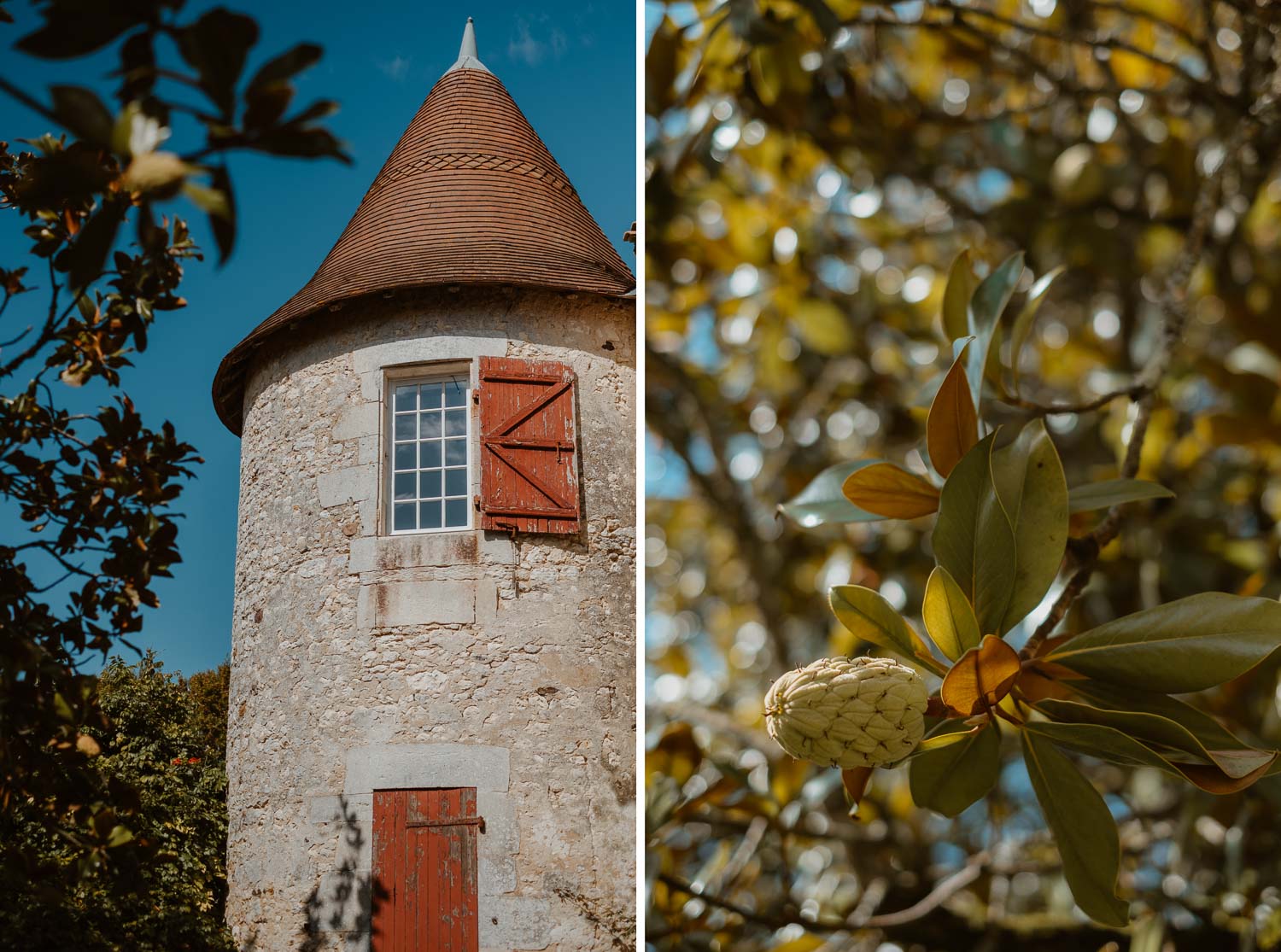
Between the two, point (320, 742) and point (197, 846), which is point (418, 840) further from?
point (197, 846)

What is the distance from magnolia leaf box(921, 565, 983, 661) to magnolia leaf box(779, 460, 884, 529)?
187mm

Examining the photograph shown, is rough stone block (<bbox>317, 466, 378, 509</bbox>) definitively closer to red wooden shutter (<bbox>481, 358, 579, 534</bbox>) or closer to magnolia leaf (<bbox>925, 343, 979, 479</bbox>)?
red wooden shutter (<bbox>481, 358, 579, 534</bbox>)

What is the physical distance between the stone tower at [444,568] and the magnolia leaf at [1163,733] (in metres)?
1.71

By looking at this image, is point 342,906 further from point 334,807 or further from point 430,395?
point 430,395

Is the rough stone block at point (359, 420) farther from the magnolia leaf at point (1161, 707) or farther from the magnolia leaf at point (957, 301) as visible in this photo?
the magnolia leaf at point (1161, 707)

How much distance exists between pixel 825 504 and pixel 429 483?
206 cm

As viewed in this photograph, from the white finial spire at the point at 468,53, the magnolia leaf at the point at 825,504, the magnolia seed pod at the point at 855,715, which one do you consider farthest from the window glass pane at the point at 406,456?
the magnolia seed pod at the point at 855,715

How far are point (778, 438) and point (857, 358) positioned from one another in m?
0.23

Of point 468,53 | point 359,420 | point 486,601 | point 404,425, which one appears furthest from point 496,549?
point 468,53

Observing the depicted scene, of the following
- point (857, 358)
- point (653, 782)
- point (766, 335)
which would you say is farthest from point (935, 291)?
point (653, 782)

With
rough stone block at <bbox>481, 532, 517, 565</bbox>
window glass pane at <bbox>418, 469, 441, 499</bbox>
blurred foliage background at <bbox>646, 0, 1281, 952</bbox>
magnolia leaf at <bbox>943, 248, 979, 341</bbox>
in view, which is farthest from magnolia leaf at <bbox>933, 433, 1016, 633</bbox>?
window glass pane at <bbox>418, 469, 441, 499</bbox>

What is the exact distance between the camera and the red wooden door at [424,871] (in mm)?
2184

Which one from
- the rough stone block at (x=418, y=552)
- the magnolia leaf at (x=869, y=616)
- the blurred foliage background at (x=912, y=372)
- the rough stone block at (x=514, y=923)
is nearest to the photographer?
the magnolia leaf at (x=869, y=616)

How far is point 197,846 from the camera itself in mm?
2842
